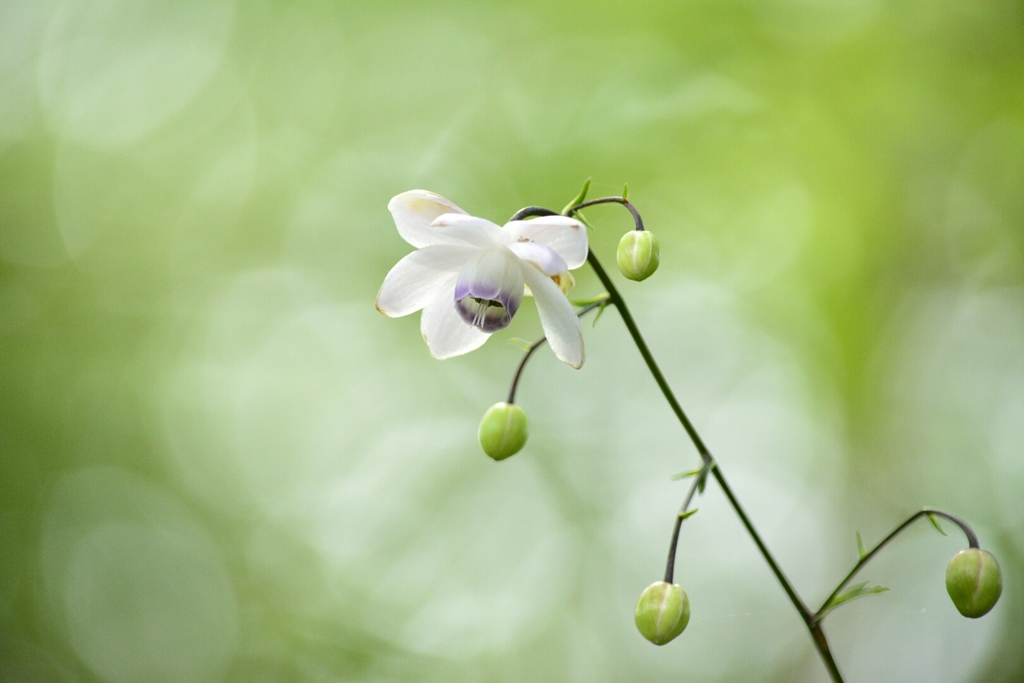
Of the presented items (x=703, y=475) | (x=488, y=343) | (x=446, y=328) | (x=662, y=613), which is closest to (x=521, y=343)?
(x=446, y=328)

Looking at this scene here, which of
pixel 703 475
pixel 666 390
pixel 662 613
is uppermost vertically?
pixel 666 390

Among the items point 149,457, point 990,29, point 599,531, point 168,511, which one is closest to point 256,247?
point 149,457

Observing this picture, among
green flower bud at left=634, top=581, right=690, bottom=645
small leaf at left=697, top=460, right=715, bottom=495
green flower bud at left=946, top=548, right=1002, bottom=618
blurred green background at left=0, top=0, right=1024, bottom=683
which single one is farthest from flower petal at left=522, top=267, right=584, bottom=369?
blurred green background at left=0, top=0, right=1024, bottom=683

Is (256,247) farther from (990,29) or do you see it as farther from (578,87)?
(990,29)

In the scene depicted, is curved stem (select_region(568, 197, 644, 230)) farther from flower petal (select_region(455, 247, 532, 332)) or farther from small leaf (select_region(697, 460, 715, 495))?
small leaf (select_region(697, 460, 715, 495))

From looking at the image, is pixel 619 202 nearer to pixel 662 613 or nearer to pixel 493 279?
pixel 493 279

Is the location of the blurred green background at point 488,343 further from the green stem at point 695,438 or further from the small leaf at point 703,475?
the small leaf at point 703,475
